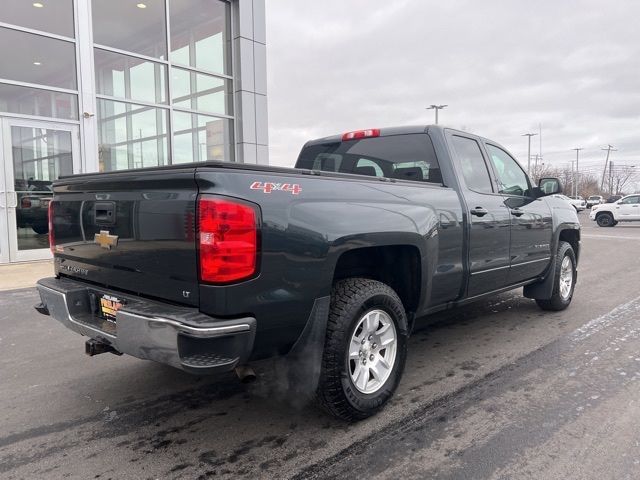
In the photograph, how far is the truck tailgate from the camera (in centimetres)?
248

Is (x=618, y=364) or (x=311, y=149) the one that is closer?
(x=618, y=364)

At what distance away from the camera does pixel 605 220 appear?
24.9m

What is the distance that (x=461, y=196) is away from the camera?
158 inches

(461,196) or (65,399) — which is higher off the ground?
(461,196)

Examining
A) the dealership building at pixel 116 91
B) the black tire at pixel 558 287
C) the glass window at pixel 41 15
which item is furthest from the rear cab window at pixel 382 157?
the glass window at pixel 41 15

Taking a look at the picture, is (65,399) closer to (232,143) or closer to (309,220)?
(309,220)

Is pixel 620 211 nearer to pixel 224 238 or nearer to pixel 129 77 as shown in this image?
pixel 129 77

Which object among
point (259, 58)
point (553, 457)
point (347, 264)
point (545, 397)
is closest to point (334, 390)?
point (347, 264)

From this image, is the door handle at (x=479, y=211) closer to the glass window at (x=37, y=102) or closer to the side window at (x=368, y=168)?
the side window at (x=368, y=168)

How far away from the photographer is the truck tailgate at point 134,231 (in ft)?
8.15

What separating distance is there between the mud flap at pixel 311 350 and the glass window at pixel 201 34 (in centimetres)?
1093

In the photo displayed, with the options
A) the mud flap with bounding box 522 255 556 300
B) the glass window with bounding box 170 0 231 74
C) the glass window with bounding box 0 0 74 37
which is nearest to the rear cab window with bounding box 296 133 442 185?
the mud flap with bounding box 522 255 556 300

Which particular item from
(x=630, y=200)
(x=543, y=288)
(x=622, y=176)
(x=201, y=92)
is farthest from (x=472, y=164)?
(x=622, y=176)

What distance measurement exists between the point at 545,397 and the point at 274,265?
2.16 meters
